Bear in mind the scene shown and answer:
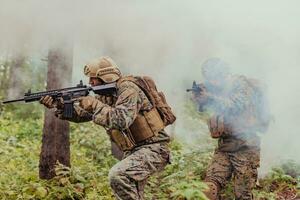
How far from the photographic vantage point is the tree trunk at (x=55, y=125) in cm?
673

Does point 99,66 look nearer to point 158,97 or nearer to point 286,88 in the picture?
point 158,97

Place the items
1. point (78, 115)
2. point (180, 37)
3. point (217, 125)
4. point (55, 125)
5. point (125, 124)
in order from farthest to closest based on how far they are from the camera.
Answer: point (180, 37) → point (55, 125) → point (217, 125) → point (78, 115) → point (125, 124)

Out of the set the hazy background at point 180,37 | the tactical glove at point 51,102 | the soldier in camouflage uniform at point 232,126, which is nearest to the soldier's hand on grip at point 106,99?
the tactical glove at point 51,102

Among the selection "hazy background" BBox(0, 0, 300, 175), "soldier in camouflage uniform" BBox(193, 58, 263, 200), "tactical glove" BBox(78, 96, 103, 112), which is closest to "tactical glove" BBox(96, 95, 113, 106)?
"tactical glove" BBox(78, 96, 103, 112)

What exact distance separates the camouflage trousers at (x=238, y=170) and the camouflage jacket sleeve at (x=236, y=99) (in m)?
0.52

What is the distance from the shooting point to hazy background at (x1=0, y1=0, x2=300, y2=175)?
7258 millimetres

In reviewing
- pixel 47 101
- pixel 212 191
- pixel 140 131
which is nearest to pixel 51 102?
pixel 47 101

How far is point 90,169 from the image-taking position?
6.71 meters

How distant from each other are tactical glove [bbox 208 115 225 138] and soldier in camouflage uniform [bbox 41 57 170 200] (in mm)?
973

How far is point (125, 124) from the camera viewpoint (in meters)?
4.88

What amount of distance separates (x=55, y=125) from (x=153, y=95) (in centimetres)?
197

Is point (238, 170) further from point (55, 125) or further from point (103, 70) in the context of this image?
point (55, 125)

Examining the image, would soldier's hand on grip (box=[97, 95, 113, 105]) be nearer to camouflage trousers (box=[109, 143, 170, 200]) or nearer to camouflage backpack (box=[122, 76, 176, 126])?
camouflage backpack (box=[122, 76, 176, 126])

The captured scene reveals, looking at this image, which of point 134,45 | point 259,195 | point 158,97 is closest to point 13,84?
point 134,45
